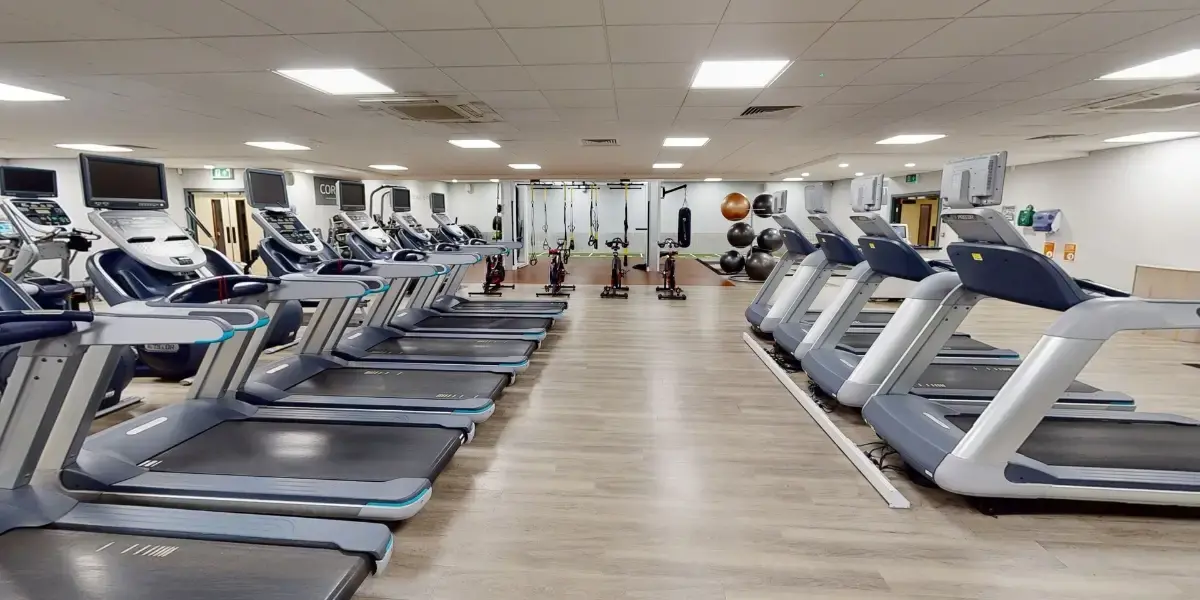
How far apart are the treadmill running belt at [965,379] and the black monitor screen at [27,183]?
24.0ft

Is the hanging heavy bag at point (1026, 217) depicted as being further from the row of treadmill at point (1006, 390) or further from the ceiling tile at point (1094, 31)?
the ceiling tile at point (1094, 31)

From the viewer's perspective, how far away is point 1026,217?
29.4 feet

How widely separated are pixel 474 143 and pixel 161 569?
5.96 m

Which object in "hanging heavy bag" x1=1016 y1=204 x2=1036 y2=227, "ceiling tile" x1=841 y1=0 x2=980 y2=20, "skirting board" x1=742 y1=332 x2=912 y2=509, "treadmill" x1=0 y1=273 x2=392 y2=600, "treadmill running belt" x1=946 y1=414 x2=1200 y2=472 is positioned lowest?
"skirting board" x1=742 y1=332 x2=912 y2=509

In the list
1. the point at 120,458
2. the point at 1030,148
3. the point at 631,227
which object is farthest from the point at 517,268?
the point at 120,458

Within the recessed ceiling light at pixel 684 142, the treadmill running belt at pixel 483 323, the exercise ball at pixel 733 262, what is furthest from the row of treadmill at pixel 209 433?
the exercise ball at pixel 733 262

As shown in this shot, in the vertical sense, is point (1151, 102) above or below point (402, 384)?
above

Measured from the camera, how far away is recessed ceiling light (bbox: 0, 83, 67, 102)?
4223 millimetres

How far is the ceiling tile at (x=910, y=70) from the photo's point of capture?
3502 mm

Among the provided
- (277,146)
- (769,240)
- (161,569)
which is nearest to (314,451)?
(161,569)

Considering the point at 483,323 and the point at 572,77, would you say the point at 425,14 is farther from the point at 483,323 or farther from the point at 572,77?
the point at 483,323

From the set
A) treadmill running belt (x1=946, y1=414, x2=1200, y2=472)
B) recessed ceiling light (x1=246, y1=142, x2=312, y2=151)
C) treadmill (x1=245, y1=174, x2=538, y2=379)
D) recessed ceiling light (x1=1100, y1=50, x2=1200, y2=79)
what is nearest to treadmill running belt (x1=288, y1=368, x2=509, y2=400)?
treadmill (x1=245, y1=174, x2=538, y2=379)

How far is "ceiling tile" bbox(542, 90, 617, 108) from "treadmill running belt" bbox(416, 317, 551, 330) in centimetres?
219

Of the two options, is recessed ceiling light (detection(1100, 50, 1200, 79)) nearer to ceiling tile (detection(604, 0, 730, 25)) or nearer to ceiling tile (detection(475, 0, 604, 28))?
ceiling tile (detection(604, 0, 730, 25))
